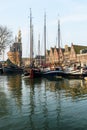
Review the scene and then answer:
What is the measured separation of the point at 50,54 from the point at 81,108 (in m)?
121

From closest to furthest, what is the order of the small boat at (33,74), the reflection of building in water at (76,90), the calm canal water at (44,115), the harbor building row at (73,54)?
1. the calm canal water at (44,115)
2. the reflection of building in water at (76,90)
3. the small boat at (33,74)
4. the harbor building row at (73,54)

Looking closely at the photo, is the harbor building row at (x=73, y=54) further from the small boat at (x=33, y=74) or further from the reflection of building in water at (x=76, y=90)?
the reflection of building in water at (x=76, y=90)

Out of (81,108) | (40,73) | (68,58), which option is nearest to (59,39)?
(40,73)

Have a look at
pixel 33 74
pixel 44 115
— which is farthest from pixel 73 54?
pixel 44 115

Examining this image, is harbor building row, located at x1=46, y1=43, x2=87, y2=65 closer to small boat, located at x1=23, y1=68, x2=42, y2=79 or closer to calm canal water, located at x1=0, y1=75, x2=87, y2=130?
small boat, located at x1=23, y1=68, x2=42, y2=79

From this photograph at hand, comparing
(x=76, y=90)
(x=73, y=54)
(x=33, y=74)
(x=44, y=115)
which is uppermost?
(x=73, y=54)

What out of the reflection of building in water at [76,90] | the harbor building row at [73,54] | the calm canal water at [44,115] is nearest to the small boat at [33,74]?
the reflection of building in water at [76,90]

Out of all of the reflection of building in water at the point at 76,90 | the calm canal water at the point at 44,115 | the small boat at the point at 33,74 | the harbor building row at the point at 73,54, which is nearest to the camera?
the calm canal water at the point at 44,115

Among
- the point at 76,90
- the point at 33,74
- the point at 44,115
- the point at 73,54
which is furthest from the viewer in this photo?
the point at 73,54

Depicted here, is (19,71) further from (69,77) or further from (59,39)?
(69,77)

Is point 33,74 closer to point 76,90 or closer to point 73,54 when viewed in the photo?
point 76,90

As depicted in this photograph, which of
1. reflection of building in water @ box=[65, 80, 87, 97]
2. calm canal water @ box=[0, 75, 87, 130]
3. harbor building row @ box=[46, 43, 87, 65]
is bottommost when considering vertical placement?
reflection of building in water @ box=[65, 80, 87, 97]

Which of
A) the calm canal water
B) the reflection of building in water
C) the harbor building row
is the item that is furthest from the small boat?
the harbor building row

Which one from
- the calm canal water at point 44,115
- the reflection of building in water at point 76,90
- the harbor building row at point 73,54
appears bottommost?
the reflection of building in water at point 76,90
